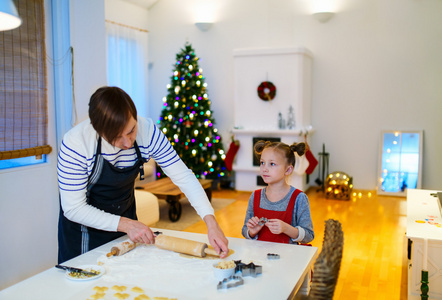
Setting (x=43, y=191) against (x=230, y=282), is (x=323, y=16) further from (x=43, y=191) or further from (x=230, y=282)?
(x=230, y=282)

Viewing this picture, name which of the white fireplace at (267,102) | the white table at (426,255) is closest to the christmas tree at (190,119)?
the white fireplace at (267,102)

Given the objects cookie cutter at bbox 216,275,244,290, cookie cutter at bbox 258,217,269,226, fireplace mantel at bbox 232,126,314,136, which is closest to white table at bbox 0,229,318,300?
cookie cutter at bbox 216,275,244,290

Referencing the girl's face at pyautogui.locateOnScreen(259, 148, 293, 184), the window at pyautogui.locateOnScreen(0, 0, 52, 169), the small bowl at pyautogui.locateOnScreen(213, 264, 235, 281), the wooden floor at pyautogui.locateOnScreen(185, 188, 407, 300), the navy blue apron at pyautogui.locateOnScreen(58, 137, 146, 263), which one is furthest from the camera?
the wooden floor at pyautogui.locateOnScreen(185, 188, 407, 300)

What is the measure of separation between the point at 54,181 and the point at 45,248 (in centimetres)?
49

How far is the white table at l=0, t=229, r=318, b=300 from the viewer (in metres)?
1.41

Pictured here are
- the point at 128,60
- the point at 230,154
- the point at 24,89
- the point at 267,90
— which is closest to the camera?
the point at 24,89

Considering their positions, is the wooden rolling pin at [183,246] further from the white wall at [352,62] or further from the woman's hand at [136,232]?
the white wall at [352,62]

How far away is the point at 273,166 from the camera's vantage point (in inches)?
91.5

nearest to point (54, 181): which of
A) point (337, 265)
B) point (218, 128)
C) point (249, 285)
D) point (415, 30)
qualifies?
point (249, 285)

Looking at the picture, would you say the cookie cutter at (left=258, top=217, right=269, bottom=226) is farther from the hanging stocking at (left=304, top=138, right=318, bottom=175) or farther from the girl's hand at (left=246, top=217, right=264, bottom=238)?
the hanging stocking at (left=304, top=138, right=318, bottom=175)

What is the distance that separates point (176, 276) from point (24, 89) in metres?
2.13

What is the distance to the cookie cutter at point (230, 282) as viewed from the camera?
1.44 metres

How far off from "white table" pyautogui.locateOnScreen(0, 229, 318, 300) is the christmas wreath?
461cm

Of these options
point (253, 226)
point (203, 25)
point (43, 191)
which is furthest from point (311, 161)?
point (253, 226)
